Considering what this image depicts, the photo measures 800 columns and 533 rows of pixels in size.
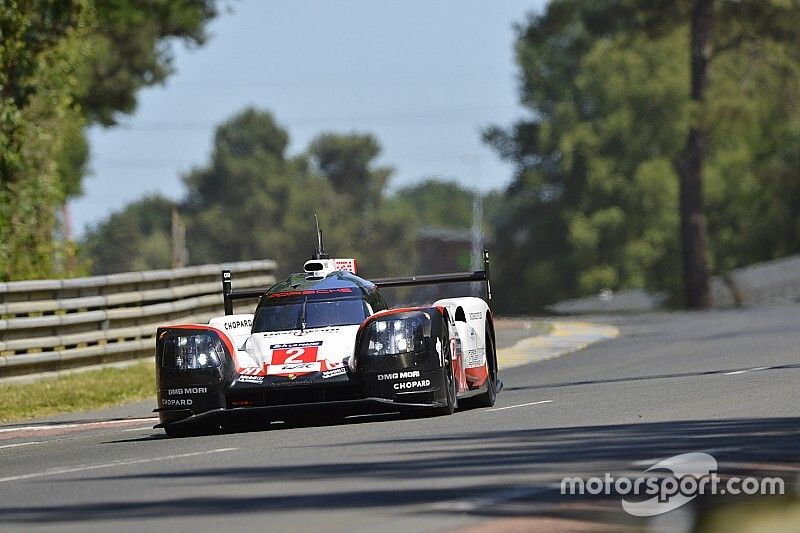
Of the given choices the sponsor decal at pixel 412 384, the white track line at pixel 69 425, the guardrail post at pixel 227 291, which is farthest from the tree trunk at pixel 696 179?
the sponsor decal at pixel 412 384

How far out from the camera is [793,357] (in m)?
20.0

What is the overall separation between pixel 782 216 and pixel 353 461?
60.9 meters

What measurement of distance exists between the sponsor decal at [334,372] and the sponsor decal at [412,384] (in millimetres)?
414

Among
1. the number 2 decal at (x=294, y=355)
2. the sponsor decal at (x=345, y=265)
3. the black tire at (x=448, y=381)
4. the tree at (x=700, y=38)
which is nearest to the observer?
the number 2 decal at (x=294, y=355)

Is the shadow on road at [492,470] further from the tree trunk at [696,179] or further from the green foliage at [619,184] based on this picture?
the green foliage at [619,184]

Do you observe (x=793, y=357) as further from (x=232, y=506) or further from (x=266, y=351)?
(x=232, y=506)

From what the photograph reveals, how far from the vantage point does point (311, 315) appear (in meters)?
14.7

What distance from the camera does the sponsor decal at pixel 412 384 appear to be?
13.6 m

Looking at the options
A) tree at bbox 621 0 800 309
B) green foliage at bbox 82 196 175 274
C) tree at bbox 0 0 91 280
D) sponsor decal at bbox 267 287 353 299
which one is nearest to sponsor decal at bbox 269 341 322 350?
sponsor decal at bbox 267 287 353 299

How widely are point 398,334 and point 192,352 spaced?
64.9 inches

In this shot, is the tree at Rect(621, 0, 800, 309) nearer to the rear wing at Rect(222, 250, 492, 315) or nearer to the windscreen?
the rear wing at Rect(222, 250, 492, 315)

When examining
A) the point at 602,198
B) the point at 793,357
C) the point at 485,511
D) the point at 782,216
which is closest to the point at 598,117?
the point at 602,198

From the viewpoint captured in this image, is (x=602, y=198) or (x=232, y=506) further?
(x=602, y=198)

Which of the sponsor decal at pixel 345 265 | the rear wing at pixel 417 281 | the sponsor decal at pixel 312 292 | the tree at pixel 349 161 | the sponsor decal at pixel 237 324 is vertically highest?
the tree at pixel 349 161
